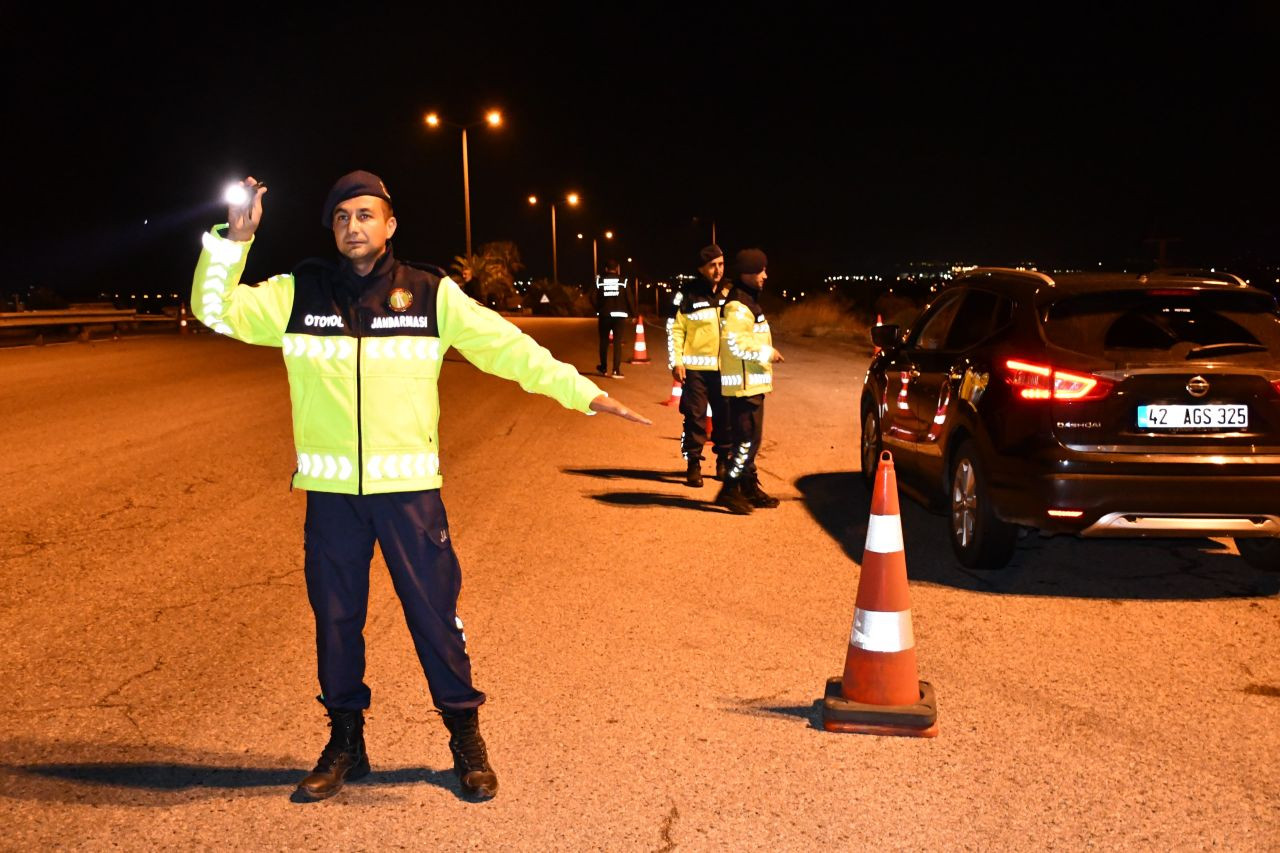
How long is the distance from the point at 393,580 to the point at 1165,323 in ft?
15.1

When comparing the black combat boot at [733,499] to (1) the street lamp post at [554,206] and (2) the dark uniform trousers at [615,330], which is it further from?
(1) the street lamp post at [554,206]

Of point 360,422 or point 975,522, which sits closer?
point 360,422

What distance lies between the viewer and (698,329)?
9.78 meters

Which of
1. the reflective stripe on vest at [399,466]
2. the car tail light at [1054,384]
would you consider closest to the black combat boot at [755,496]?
the car tail light at [1054,384]

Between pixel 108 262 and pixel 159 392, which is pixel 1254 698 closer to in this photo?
pixel 159 392

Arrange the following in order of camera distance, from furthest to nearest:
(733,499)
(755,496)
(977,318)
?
(755,496), (733,499), (977,318)

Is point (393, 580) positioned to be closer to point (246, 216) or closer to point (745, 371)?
point (246, 216)

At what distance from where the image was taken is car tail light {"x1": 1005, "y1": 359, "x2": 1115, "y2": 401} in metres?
6.66

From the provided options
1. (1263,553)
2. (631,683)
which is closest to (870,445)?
(1263,553)

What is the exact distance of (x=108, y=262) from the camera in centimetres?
6912

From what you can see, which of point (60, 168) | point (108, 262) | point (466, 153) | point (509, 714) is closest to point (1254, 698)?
point (509, 714)

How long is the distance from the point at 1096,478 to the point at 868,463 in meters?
3.73

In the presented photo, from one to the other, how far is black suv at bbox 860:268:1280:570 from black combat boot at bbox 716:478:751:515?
197 cm

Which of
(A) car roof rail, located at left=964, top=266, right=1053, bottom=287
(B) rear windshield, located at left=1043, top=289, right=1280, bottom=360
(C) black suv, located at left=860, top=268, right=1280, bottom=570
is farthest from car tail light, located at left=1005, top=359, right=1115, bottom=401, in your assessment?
(A) car roof rail, located at left=964, top=266, right=1053, bottom=287
